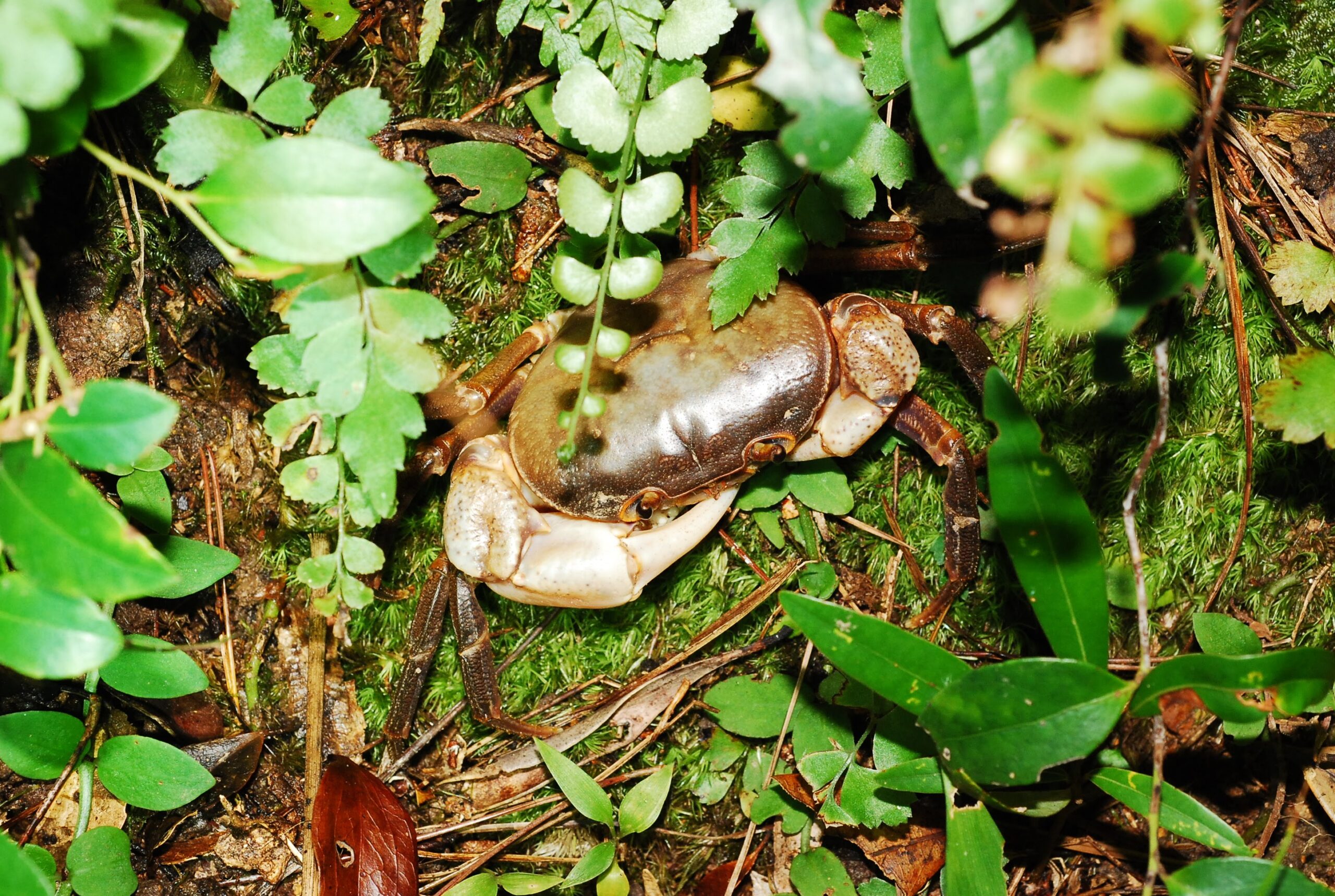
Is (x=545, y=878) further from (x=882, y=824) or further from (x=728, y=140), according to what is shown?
(x=728, y=140)

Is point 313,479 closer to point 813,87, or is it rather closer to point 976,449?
point 813,87

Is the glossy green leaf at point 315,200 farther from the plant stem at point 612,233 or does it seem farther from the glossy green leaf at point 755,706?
the glossy green leaf at point 755,706

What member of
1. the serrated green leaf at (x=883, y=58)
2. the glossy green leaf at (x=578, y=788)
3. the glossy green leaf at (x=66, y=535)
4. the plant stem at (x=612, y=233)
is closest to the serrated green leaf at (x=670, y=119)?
the plant stem at (x=612, y=233)

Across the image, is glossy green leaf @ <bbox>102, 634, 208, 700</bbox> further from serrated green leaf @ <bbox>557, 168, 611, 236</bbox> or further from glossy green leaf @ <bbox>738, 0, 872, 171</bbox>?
glossy green leaf @ <bbox>738, 0, 872, 171</bbox>

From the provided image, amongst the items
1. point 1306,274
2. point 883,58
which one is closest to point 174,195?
point 883,58

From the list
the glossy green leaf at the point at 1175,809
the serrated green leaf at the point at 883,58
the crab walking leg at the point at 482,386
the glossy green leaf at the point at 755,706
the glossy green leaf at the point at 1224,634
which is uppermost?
the serrated green leaf at the point at 883,58

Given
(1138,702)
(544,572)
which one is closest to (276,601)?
(544,572)
